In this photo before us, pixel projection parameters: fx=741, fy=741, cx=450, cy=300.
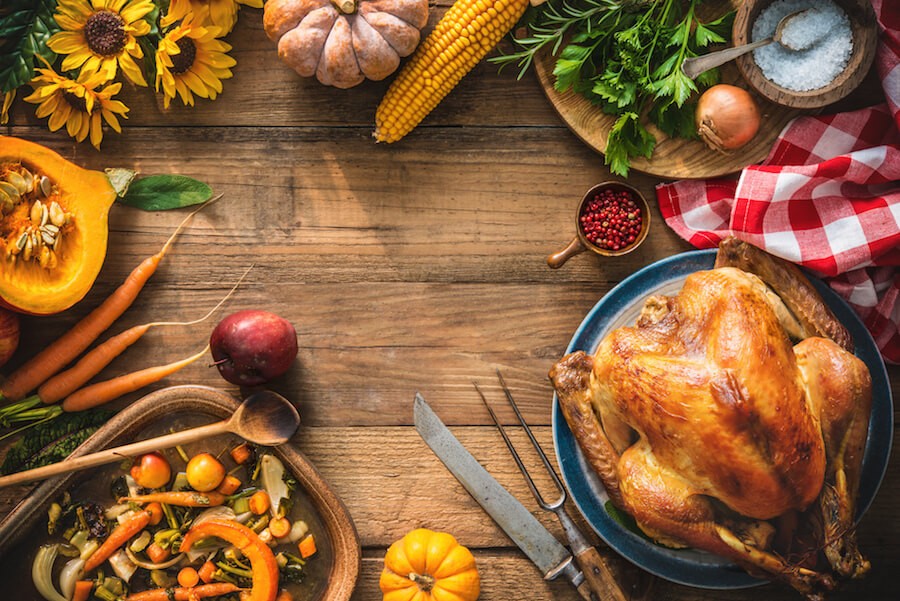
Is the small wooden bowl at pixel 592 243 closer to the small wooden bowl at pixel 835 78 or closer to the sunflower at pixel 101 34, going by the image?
the small wooden bowl at pixel 835 78

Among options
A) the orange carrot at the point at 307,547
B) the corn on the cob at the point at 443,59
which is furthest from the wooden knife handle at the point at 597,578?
the corn on the cob at the point at 443,59

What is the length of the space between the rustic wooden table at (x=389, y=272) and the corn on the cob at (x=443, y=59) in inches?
4.9

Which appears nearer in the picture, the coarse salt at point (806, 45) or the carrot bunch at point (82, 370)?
the coarse salt at point (806, 45)

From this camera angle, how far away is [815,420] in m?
1.75

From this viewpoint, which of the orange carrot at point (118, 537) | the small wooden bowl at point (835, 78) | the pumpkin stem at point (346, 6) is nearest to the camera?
the pumpkin stem at point (346, 6)

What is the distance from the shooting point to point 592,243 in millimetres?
2078

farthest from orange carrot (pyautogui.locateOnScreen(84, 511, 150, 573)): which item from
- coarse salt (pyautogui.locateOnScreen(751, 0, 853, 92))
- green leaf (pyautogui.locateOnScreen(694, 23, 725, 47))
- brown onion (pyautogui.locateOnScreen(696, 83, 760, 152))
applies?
coarse salt (pyautogui.locateOnScreen(751, 0, 853, 92))

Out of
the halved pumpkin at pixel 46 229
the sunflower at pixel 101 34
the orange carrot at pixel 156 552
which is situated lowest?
the orange carrot at pixel 156 552

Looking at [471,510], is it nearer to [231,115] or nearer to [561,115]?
→ [561,115]

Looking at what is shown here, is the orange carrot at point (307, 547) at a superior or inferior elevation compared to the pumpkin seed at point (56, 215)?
inferior

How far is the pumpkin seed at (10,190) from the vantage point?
191cm

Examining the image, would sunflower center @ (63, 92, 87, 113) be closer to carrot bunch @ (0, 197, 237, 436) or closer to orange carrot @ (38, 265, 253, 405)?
carrot bunch @ (0, 197, 237, 436)

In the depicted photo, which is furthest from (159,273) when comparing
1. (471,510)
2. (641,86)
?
(641,86)

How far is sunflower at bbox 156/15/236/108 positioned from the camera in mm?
1986
